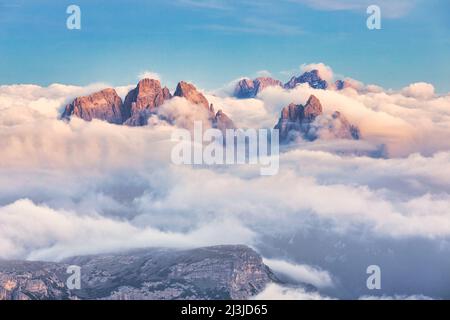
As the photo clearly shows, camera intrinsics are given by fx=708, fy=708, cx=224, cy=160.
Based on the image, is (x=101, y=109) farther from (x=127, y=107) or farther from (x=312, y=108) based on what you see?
(x=312, y=108)

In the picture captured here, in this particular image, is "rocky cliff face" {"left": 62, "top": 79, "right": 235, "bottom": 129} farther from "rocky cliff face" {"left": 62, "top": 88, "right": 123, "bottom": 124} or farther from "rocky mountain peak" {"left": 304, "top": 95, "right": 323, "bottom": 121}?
"rocky mountain peak" {"left": 304, "top": 95, "right": 323, "bottom": 121}

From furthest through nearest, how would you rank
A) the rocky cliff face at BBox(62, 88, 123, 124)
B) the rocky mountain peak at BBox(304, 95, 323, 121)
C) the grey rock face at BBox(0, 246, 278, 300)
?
the rocky mountain peak at BBox(304, 95, 323, 121) → the rocky cliff face at BBox(62, 88, 123, 124) → the grey rock face at BBox(0, 246, 278, 300)

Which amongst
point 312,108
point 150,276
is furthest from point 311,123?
point 150,276

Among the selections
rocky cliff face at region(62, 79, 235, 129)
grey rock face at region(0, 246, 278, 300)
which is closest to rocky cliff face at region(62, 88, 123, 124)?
rocky cliff face at region(62, 79, 235, 129)

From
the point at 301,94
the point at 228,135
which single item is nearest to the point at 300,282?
the point at 228,135

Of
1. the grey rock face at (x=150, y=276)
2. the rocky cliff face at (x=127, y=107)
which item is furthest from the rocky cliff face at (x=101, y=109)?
the grey rock face at (x=150, y=276)

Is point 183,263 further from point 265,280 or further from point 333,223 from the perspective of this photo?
point 333,223
